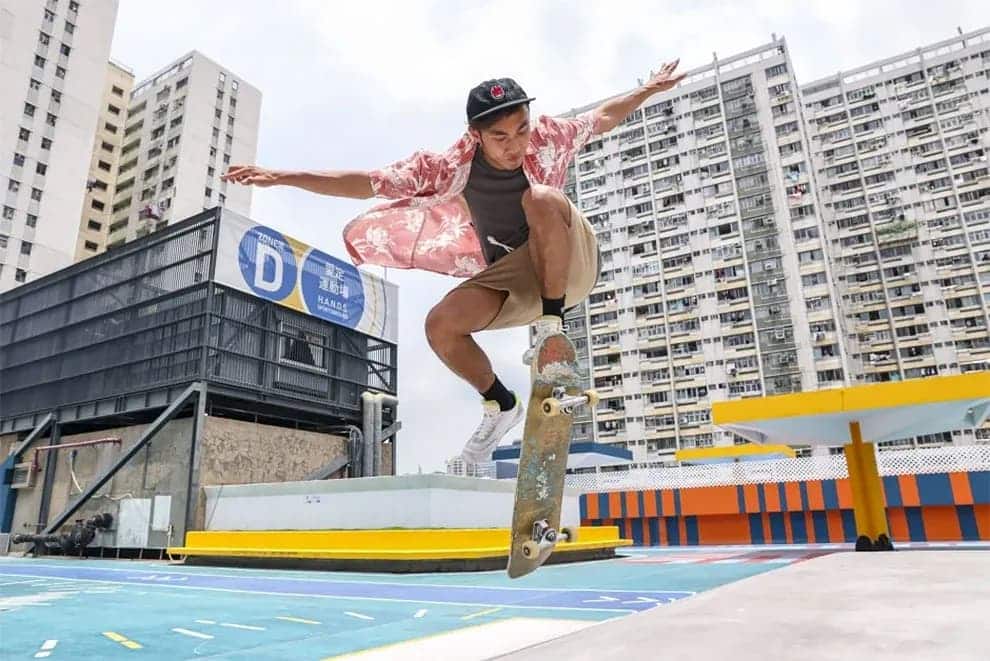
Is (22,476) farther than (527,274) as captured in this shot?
Yes

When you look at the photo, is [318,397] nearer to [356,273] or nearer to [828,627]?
[356,273]

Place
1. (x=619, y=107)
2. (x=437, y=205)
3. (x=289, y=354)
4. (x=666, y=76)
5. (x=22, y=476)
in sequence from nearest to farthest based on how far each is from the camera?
1. (x=437, y=205)
2. (x=619, y=107)
3. (x=666, y=76)
4. (x=289, y=354)
5. (x=22, y=476)

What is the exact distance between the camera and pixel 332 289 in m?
27.6

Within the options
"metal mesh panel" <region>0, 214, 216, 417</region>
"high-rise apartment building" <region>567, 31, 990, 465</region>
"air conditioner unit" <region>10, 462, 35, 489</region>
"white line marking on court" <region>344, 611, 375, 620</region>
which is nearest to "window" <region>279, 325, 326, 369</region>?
"metal mesh panel" <region>0, 214, 216, 417</region>

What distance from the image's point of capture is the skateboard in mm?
2967

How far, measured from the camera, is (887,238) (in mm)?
60500

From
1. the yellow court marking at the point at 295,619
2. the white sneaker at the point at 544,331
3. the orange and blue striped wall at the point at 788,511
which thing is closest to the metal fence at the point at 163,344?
the orange and blue striped wall at the point at 788,511

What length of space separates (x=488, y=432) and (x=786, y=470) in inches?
885

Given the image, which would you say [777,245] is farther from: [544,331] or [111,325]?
[544,331]

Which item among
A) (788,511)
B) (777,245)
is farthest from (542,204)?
(777,245)

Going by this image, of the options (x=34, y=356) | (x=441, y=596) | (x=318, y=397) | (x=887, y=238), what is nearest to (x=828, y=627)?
(x=441, y=596)

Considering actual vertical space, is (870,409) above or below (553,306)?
above

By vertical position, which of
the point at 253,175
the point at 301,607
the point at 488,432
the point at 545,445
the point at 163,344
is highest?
the point at 163,344

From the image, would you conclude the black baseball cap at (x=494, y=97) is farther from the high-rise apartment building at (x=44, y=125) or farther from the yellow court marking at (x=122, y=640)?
the high-rise apartment building at (x=44, y=125)
